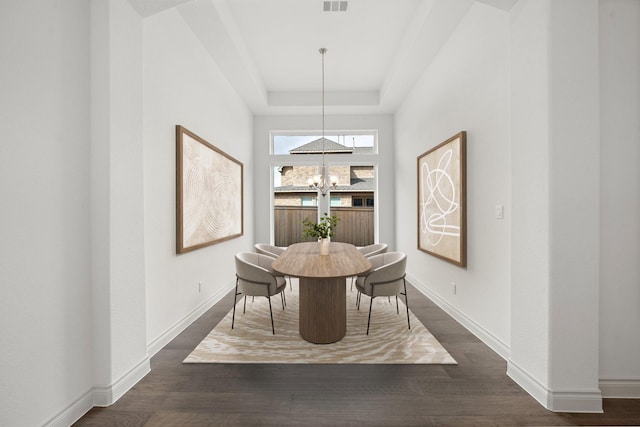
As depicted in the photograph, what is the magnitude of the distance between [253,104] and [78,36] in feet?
11.2

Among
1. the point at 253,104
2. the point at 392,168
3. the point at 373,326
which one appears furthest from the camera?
the point at 392,168

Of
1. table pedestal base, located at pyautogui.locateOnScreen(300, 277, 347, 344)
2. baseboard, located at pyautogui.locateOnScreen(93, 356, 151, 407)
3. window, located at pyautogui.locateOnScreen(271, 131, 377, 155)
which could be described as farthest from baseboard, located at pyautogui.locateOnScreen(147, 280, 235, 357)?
window, located at pyautogui.locateOnScreen(271, 131, 377, 155)

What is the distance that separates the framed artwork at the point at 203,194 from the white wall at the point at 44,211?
3.24ft

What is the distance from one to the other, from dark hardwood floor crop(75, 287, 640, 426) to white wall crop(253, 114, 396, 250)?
333 centimetres

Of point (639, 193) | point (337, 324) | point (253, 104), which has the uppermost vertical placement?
point (253, 104)

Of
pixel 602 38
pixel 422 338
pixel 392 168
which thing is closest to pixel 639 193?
pixel 602 38

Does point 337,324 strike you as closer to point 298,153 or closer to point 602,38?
point 602,38

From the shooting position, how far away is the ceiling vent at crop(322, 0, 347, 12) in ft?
9.36

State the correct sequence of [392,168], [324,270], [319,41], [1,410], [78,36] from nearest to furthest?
[1,410]
[78,36]
[324,270]
[319,41]
[392,168]

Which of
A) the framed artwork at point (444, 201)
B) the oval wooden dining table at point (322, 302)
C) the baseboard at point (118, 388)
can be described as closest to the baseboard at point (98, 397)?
the baseboard at point (118, 388)

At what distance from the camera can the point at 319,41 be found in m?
3.59

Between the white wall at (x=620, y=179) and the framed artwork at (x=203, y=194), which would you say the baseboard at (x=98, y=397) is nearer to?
the framed artwork at (x=203, y=194)

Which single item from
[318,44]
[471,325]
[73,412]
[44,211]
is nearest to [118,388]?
[73,412]

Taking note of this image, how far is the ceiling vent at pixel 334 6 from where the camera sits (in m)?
2.85
